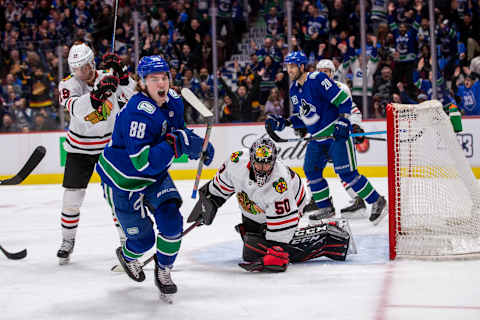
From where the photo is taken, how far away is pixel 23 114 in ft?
28.6

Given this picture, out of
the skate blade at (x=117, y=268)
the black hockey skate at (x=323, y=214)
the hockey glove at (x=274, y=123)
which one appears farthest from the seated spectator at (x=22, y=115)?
the skate blade at (x=117, y=268)

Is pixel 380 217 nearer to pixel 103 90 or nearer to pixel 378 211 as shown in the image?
pixel 378 211

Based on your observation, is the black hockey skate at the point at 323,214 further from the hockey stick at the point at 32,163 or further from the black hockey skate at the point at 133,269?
the hockey stick at the point at 32,163

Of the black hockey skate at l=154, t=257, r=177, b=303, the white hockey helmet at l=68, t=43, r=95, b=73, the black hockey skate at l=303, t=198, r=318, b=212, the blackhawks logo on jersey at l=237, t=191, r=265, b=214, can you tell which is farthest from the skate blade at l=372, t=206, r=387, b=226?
the white hockey helmet at l=68, t=43, r=95, b=73

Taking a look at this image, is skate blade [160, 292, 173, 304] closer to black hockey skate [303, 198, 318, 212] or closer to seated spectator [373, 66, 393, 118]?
black hockey skate [303, 198, 318, 212]

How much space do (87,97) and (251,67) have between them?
5.10 metres

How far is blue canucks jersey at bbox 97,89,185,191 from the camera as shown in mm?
2654

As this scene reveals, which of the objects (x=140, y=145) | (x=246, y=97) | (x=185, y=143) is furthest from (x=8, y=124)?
(x=185, y=143)

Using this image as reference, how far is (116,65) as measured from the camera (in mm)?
3521

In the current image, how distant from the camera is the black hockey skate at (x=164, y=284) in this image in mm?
2834

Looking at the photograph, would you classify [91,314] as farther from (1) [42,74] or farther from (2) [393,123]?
(1) [42,74]

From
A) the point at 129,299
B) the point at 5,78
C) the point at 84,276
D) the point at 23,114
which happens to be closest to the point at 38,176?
the point at 23,114

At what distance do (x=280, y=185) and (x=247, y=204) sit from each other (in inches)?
12.2

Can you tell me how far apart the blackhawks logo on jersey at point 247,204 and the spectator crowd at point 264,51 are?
450 cm
